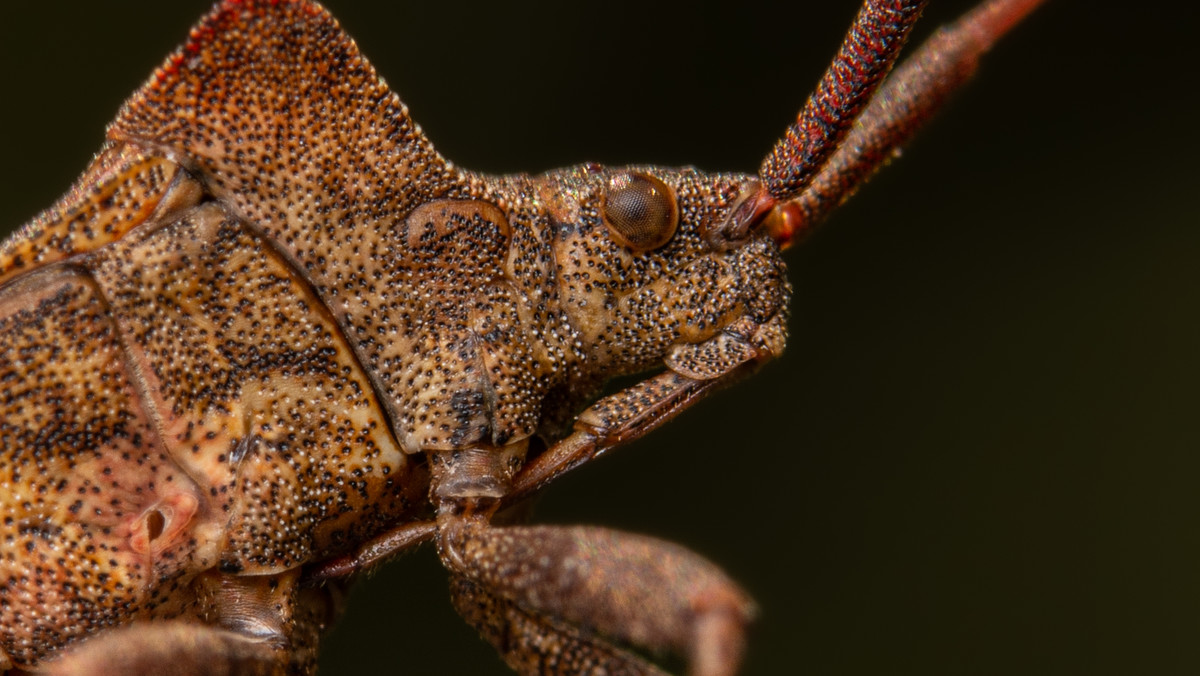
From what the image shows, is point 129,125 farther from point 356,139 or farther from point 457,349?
point 457,349

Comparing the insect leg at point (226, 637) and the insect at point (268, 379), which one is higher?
the insect at point (268, 379)

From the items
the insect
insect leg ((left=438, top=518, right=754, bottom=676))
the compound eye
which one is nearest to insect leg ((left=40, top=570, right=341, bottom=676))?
the insect

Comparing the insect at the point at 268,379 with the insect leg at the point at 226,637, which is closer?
the insect leg at the point at 226,637

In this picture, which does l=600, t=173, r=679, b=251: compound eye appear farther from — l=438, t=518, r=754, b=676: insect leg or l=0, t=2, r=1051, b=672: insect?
l=438, t=518, r=754, b=676: insect leg

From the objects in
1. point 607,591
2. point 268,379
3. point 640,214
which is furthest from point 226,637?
point 640,214

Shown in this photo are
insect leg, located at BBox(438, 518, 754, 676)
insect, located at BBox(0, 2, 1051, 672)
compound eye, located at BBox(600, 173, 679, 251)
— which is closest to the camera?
insect leg, located at BBox(438, 518, 754, 676)

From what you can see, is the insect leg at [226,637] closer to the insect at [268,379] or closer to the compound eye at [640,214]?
the insect at [268,379]

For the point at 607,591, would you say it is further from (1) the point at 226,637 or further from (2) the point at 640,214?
(2) the point at 640,214

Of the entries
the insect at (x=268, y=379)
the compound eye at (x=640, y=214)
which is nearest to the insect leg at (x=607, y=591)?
the insect at (x=268, y=379)

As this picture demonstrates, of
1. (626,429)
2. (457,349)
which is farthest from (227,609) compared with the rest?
(626,429)
